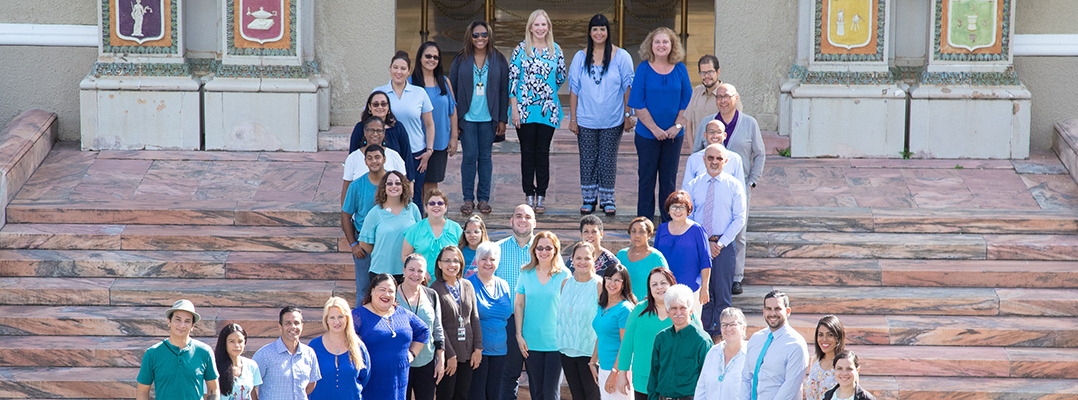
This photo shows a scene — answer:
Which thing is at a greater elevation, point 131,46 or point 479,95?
point 131,46

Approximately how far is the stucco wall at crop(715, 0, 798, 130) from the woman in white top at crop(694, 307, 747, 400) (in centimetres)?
684

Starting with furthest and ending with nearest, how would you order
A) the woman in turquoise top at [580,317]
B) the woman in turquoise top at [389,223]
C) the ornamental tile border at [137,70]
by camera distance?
the ornamental tile border at [137,70]
the woman in turquoise top at [389,223]
the woman in turquoise top at [580,317]

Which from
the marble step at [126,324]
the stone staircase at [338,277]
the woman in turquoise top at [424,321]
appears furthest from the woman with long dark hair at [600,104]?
the woman in turquoise top at [424,321]

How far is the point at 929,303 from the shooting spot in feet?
31.1

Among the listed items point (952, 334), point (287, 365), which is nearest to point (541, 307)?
point (287, 365)

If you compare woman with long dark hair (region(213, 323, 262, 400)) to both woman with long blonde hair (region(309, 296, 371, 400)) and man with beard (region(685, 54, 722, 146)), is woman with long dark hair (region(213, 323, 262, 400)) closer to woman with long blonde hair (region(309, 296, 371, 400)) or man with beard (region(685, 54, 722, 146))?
woman with long blonde hair (region(309, 296, 371, 400))

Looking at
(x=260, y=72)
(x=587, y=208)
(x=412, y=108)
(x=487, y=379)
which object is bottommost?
(x=487, y=379)

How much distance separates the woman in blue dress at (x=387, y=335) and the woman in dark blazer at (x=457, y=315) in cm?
28

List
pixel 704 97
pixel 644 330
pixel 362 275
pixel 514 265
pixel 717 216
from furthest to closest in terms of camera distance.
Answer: pixel 704 97
pixel 362 275
pixel 717 216
pixel 514 265
pixel 644 330

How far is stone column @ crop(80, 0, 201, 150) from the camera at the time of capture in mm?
12461

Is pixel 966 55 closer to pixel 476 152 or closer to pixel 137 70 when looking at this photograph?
pixel 476 152

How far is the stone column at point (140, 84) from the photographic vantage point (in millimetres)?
12461

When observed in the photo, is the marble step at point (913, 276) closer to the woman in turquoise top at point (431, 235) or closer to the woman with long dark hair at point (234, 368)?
the woman in turquoise top at point (431, 235)

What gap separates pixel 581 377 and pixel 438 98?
305cm
